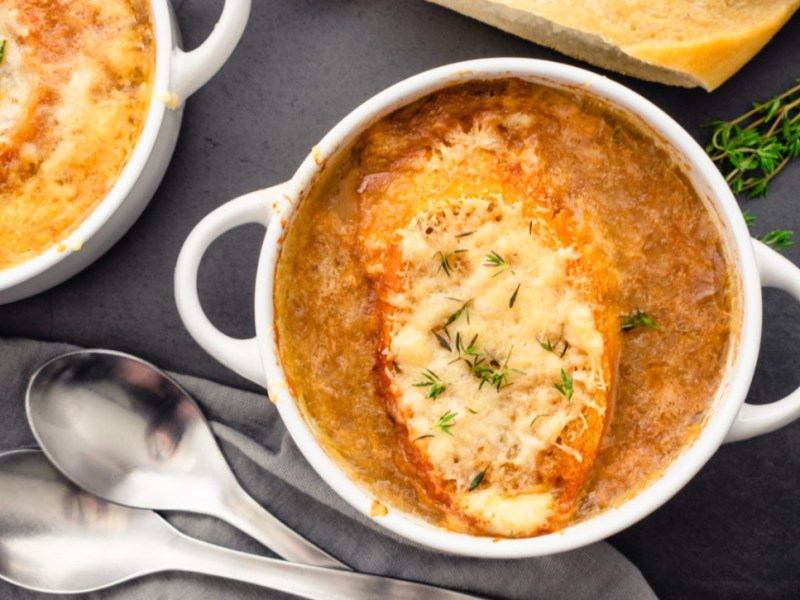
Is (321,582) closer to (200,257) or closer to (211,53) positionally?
(200,257)

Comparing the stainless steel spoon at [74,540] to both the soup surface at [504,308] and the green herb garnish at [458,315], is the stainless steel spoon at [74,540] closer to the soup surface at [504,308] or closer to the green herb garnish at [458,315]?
the soup surface at [504,308]

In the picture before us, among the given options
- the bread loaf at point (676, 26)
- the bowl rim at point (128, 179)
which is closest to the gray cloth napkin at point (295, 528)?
the bowl rim at point (128, 179)

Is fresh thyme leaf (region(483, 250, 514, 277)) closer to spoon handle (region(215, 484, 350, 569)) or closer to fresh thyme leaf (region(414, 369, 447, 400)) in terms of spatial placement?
fresh thyme leaf (region(414, 369, 447, 400))

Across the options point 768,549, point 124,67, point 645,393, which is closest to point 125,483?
point 124,67

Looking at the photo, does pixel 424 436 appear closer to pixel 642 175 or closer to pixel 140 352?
pixel 642 175

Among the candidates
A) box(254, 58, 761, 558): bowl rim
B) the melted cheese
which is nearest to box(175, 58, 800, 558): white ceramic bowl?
box(254, 58, 761, 558): bowl rim

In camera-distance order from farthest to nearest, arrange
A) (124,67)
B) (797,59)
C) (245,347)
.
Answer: (797,59) < (124,67) < (245,347)

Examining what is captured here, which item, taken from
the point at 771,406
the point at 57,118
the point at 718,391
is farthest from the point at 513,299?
the point at 57,118
